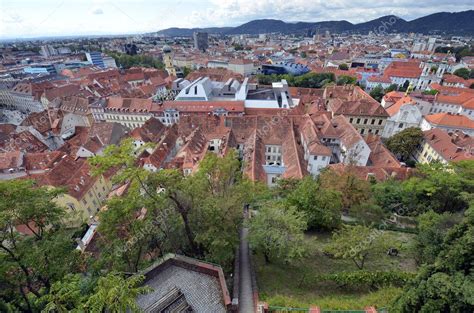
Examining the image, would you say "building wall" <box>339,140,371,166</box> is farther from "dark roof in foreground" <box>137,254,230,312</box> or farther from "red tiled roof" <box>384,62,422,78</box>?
"red tiled roof" <box>384,62,422,78</box>

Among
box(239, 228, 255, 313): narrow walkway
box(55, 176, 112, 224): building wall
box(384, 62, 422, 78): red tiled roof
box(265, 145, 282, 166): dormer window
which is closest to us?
box(239, 228, 255, 313): narrow walkway

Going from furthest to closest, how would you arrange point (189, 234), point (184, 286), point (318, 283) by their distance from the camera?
point (189, 234) < point (318, 283) < point (184, 286)

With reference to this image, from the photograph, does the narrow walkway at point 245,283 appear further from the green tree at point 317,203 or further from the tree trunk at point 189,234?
the green tree at point 317,203

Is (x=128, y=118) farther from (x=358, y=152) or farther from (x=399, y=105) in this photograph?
(x=399, y=105)

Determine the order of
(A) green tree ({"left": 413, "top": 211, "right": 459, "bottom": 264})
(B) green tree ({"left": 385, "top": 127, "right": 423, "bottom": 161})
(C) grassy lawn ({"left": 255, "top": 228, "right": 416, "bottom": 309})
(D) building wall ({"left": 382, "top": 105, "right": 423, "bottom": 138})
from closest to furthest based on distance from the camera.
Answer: (C) grassy lawn ({"left": 255, "top": 228, "right": 416, "bottom": 309})
(A) green tree ({"left": 413, "top": 211, "right": 459, "bottom": 264})
(B) green tree ({"left": 385, "top": 127, "right": 423, "bottom": 161})
(D) building wall ({"left": 382, "top": 105, "right": 423, "bottom": 138})

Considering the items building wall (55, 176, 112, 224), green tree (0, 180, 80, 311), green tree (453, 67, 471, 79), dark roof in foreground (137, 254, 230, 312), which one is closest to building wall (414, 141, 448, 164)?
dark roof in foreground (137, 254, 230, 312)

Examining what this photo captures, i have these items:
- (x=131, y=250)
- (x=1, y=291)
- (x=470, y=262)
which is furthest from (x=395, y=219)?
(x=1, y=291)

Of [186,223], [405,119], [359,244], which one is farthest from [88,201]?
[405,119]
